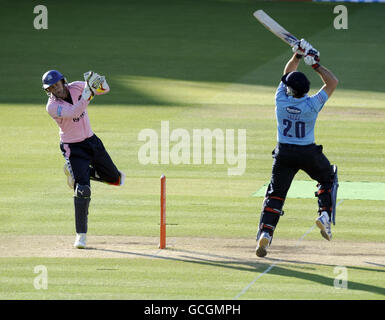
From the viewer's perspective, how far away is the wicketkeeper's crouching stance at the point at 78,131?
37.9ft

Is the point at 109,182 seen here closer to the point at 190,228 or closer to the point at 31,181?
the point at 190,228

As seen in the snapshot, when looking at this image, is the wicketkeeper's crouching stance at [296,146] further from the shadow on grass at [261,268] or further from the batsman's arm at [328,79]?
the shadow on grass at [261,268]

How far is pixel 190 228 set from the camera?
12.6 m

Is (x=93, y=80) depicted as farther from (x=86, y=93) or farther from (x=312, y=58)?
(x=312, y=58)

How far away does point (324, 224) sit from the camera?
11.0 m

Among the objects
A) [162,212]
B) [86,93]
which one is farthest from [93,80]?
[162,212]

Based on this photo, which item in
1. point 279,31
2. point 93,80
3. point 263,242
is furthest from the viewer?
point 279,31

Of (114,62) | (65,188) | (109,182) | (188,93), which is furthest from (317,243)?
(114,62)

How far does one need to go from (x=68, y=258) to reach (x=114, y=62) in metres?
17.5

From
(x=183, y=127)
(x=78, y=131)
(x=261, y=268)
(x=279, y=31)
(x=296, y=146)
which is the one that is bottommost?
(x=261, y=268)

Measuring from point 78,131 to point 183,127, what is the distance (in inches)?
332

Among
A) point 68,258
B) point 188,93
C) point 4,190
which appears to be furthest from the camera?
point 188,93

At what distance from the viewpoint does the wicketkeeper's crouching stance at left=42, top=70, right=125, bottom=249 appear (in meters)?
11.5

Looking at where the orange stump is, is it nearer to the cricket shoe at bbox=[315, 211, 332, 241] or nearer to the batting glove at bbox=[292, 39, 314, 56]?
the cricket shoe at bbox=[315, 211, 332, 241]
